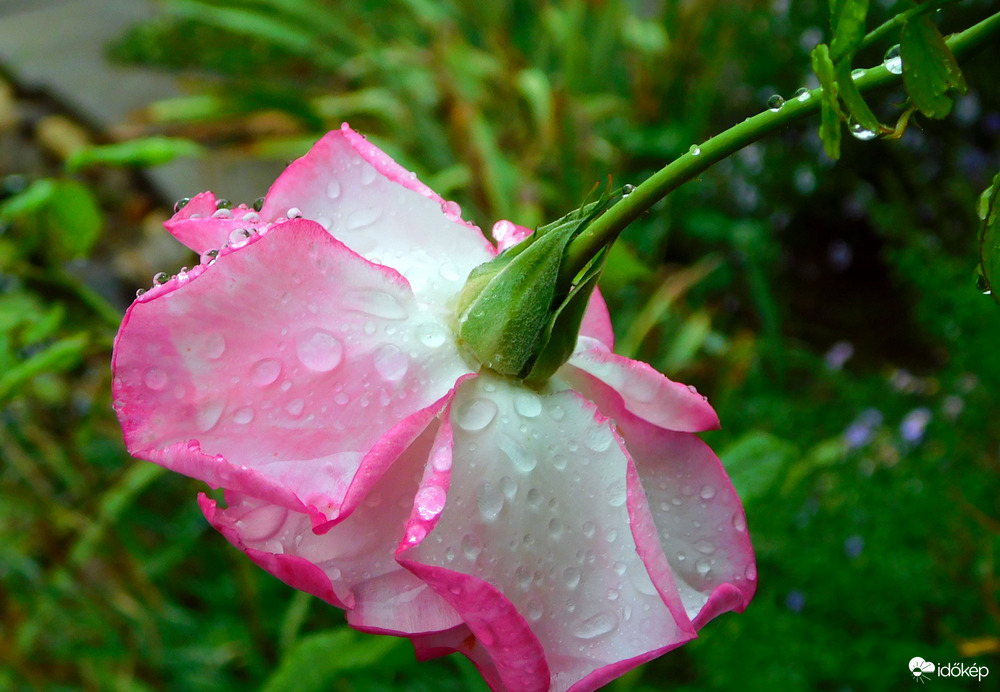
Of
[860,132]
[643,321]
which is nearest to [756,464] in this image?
[860,132]

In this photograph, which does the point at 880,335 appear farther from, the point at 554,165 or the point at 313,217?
the point at 313,217

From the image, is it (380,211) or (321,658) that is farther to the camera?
(321,658)

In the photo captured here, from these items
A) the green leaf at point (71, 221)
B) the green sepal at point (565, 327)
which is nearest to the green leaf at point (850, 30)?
the green sepal at point (565, 327)

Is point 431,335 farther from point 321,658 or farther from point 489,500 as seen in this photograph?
point 321,658

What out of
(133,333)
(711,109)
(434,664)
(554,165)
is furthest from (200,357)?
(711,109)

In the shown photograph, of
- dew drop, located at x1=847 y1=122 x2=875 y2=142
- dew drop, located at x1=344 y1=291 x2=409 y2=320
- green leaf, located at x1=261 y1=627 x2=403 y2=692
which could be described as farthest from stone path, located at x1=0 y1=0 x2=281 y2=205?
dew drop, located at x1=847 y1=122 x2=875 y2=142

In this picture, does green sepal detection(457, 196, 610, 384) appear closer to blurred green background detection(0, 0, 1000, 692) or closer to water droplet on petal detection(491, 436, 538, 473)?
water droplet on petal detection(491, 436, 538, 473)

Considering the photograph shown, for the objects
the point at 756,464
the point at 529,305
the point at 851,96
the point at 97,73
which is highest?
the point at 851,96
